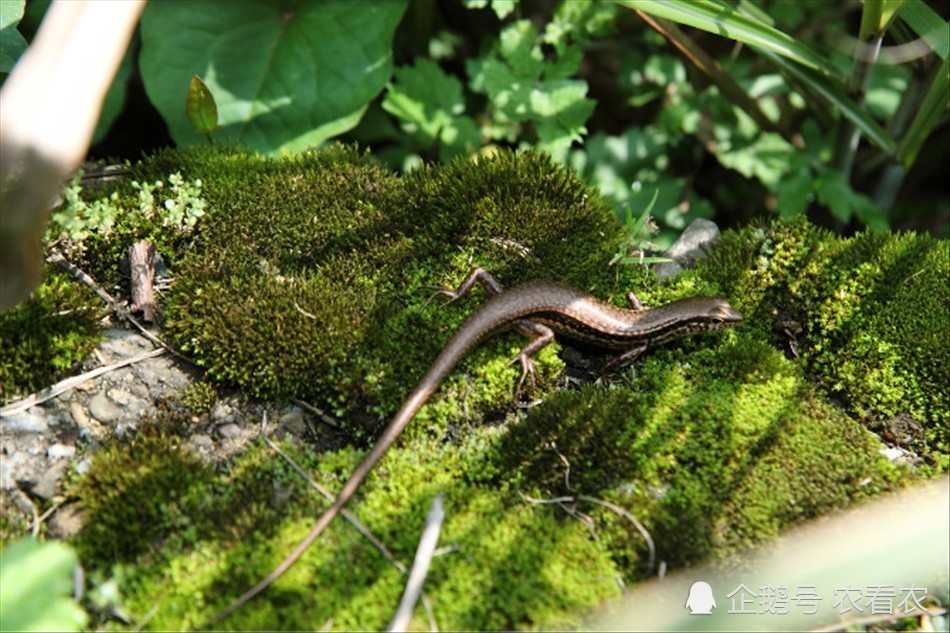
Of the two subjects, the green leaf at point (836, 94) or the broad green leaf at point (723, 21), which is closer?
the broad green leaf at point (723, 21)

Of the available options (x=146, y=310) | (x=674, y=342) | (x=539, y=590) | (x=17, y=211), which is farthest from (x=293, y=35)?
(x=539, y=590)

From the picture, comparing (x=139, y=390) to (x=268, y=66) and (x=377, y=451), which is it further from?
(x=268, y=66)

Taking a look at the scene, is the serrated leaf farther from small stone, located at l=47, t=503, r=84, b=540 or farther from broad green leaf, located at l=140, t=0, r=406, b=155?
small stone, located at l=47, t=503, r=84, b=540

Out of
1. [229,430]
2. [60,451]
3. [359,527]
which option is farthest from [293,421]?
[60,451]

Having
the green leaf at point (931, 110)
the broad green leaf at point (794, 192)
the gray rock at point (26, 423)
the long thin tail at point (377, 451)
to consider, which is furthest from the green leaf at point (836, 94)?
the gray rock at point (26, 423)

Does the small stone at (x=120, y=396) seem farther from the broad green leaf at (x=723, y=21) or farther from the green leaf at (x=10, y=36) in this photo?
the broad green leaf at (x=723, y=21)

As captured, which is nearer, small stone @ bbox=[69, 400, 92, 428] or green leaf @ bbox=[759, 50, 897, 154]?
small stone @ bbox=[69, 400, 92, 428]

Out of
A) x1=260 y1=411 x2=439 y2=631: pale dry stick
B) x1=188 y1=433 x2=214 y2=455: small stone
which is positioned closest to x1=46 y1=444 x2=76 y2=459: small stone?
x1=188 y1=433 x2=214 y2=455: small stone
